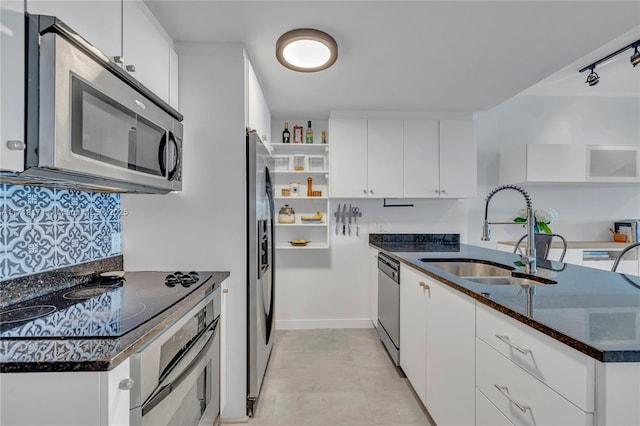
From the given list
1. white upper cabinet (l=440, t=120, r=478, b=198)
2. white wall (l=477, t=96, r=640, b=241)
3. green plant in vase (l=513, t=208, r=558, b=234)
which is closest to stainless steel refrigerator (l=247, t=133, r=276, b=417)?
white upper cabinet (l=440, t=120, r=478, b=198)

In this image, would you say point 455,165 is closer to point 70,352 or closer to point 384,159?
point 384,159

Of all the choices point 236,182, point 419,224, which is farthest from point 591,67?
point 236,182

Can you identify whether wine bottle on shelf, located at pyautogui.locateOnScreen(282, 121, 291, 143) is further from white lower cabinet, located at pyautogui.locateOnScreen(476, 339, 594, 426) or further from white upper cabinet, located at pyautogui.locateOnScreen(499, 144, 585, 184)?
white lower cabinet, located at pyautogui.locateOnScreen(476, 339, 594, 426)

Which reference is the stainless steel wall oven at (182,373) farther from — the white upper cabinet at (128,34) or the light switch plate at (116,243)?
the white upper cabinet at (128,34)

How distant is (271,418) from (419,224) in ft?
8.04

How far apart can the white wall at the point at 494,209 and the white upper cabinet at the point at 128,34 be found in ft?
6.26

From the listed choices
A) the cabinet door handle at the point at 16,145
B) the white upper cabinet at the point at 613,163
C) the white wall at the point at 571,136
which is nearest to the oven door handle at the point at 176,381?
the cabinet door handle at the point at 16,145

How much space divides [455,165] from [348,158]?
3.68ft

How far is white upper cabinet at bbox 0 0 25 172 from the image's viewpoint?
2.59 ft

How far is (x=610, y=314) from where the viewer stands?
3.31ft

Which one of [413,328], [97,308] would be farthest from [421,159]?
[97,308]

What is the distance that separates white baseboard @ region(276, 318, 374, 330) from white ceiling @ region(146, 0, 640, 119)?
7.76 ft

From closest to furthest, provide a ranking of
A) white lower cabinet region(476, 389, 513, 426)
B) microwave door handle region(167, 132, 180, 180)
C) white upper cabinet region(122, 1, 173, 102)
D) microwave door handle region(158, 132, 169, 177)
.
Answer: white lower cabinet region(476, 389, 513, 426) → white upper cabinet region(122, 1, 173, 102) → microwave door handle region(158, 132, 169, 177) → microwave door handle region(167, 132, 180, 180)

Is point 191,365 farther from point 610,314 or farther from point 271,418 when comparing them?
point 610,314
